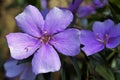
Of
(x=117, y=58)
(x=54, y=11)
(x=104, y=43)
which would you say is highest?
(x=54, y=11)

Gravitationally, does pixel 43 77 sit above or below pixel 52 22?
below

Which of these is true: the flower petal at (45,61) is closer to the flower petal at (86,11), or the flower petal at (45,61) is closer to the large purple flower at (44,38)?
the large purple flower at (44,38)

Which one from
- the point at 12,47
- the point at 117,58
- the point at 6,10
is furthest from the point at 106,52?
the point at 6,10

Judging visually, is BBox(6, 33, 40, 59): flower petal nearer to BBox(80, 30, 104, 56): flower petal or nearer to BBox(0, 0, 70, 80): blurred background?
BBox(80, 30, 104, 56): flower petal

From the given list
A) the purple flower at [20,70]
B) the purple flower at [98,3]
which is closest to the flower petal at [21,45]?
the purple flower at [20,70]

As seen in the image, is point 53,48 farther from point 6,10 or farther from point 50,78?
point 6,10

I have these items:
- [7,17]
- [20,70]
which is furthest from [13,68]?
[7,17]
